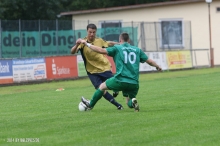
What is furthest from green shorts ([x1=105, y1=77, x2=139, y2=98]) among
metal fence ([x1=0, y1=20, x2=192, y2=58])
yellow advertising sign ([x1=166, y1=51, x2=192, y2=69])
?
yellow advertising sign ([x1=166, y1=51, x2=192, y2=69])

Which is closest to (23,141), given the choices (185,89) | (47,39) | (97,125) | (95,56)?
(97,125)

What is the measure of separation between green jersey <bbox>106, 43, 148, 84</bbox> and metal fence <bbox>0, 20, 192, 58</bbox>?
1758 cm

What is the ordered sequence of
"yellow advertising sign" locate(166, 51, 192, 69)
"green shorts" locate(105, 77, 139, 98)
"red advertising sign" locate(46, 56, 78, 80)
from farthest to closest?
"yellow advertising sign" locate(166, 51, 192, 69) → "red advertising sign" locate(46, 56, 78, 80) → "green shorts" locate(105, 77, 139, 98)

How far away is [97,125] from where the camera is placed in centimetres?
1100

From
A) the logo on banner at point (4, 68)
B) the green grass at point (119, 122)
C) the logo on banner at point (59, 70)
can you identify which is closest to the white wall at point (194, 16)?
the logo on banner at point (59, 70)

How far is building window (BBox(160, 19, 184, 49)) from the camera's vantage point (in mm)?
37906

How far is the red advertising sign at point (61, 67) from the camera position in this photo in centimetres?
2711

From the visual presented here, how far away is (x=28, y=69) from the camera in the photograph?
2617 cm

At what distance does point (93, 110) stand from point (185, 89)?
6.12m

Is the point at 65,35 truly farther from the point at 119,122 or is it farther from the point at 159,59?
the point at 119,122

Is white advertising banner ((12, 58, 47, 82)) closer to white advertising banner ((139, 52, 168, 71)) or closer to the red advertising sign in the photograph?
the red advertising sign

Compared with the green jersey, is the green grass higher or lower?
lower

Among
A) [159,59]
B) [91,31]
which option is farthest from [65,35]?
[91,31]

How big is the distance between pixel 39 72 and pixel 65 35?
6425 mm
